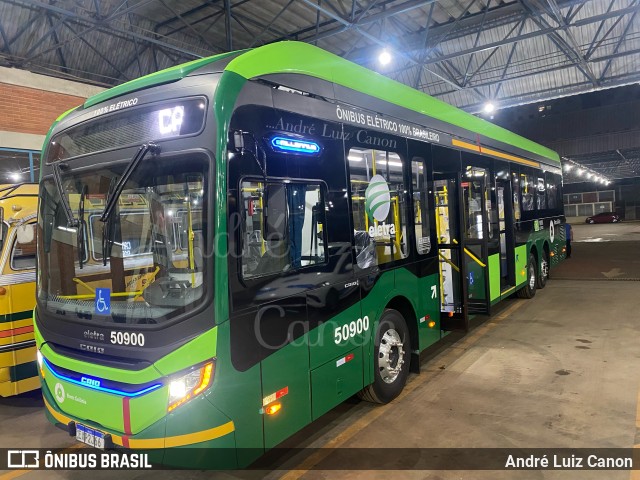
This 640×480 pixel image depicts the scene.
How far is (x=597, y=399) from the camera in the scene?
469cm

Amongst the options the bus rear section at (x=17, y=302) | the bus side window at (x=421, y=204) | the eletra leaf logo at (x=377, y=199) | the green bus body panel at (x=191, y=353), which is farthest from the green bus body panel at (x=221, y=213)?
the bus rear section at (x=17, y=302)

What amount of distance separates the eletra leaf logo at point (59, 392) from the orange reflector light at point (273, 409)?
1.51m

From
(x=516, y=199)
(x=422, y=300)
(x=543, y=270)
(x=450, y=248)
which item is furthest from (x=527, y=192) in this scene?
(x=422, y=300)

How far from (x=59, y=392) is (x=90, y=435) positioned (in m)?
0.49

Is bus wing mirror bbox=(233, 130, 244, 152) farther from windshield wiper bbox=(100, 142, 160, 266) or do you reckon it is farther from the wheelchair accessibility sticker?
the wheelchair accessibility sticker

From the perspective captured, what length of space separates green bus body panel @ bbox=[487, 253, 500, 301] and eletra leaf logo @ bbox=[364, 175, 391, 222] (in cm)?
330

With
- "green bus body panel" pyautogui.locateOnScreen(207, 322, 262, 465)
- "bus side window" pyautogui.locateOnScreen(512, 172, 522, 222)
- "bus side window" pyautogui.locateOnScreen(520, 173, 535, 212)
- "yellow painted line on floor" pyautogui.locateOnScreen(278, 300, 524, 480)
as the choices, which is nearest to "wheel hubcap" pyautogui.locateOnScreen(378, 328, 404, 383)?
"yellow painted line on floor" pyautogui.locateOnScreen(278, 300, 524, 480)

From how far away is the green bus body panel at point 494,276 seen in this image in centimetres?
720

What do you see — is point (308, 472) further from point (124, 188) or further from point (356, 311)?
point (124, 188)

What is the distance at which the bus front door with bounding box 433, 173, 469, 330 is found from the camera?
5793 millimetres

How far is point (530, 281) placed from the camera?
386 inches

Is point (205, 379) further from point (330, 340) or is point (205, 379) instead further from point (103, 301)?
point (330, 340)

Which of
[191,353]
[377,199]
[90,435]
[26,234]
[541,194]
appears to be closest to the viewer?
[191,353]

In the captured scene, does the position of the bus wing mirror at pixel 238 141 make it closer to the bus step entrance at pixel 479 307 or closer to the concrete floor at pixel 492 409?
the concrete floor at pixel 492 409
